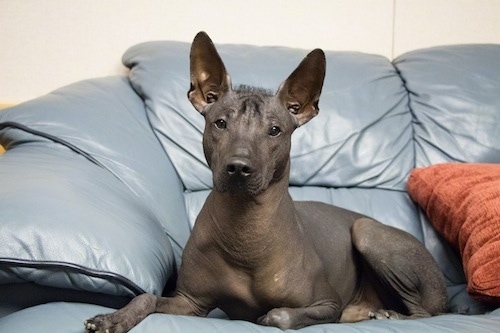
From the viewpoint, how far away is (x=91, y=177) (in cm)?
223

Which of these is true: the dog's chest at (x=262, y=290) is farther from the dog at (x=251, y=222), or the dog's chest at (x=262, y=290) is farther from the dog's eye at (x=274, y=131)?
the dog's eye at (x=274, y=131)

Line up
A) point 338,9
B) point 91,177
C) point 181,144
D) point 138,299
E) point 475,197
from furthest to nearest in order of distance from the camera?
point 338,9, point 181,144, point 475,197, point 91,177, point 138,299

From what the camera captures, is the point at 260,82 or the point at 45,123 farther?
the point at 260,82

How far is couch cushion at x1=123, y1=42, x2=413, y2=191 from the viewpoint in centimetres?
279

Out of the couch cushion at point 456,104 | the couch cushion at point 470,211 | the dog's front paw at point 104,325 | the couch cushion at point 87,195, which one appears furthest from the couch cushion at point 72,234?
the couch cushion at point 456,104

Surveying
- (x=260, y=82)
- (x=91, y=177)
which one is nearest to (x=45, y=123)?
(x=91, y=177)

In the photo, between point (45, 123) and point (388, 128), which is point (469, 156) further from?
point (45, 123)

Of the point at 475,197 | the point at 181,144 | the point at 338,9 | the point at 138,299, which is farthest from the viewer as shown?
the point at 338,9

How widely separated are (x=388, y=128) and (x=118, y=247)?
1.47 m

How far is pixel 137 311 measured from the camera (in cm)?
175

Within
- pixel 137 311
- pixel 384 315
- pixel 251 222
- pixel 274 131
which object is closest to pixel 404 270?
pixel 384 315

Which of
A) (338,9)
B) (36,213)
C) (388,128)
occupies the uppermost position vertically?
(338,9)

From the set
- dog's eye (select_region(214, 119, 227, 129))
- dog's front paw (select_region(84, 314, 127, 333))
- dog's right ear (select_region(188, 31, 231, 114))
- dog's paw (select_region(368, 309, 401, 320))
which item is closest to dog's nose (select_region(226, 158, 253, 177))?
dog's eye (select_region(214, 119, 227, 129))

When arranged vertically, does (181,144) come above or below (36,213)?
below
